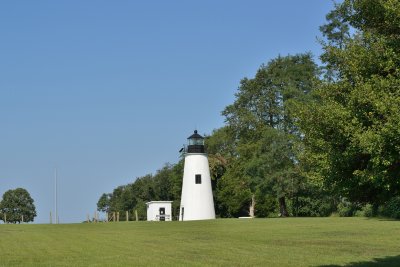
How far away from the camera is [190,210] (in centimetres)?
6750

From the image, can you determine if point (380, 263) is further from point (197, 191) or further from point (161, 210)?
point (161, 210)

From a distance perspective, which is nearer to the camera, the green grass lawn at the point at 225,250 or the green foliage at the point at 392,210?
the green grass lawn at the point at 225,250

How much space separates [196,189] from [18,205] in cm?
8090

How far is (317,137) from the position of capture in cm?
1594

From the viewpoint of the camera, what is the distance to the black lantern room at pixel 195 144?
6831 cm

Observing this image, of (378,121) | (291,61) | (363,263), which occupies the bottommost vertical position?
(363,263)

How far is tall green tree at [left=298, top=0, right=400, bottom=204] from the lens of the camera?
528 inches

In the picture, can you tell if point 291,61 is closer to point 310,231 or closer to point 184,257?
point 310,231

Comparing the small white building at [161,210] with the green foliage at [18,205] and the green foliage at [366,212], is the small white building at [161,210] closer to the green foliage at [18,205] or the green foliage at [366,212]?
the green foliage at [366,212]

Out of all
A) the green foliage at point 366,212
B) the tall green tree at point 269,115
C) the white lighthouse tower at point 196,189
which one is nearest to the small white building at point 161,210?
the white lighthouse tower at point 196,189

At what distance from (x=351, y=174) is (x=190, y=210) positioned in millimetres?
52842

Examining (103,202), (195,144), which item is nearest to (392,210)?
(195,144)

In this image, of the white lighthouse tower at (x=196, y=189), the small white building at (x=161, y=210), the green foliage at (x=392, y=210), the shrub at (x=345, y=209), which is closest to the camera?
the green foliage at (x=392, y=210)

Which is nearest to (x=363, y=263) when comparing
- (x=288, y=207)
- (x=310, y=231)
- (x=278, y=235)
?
(x=278, y=235)
